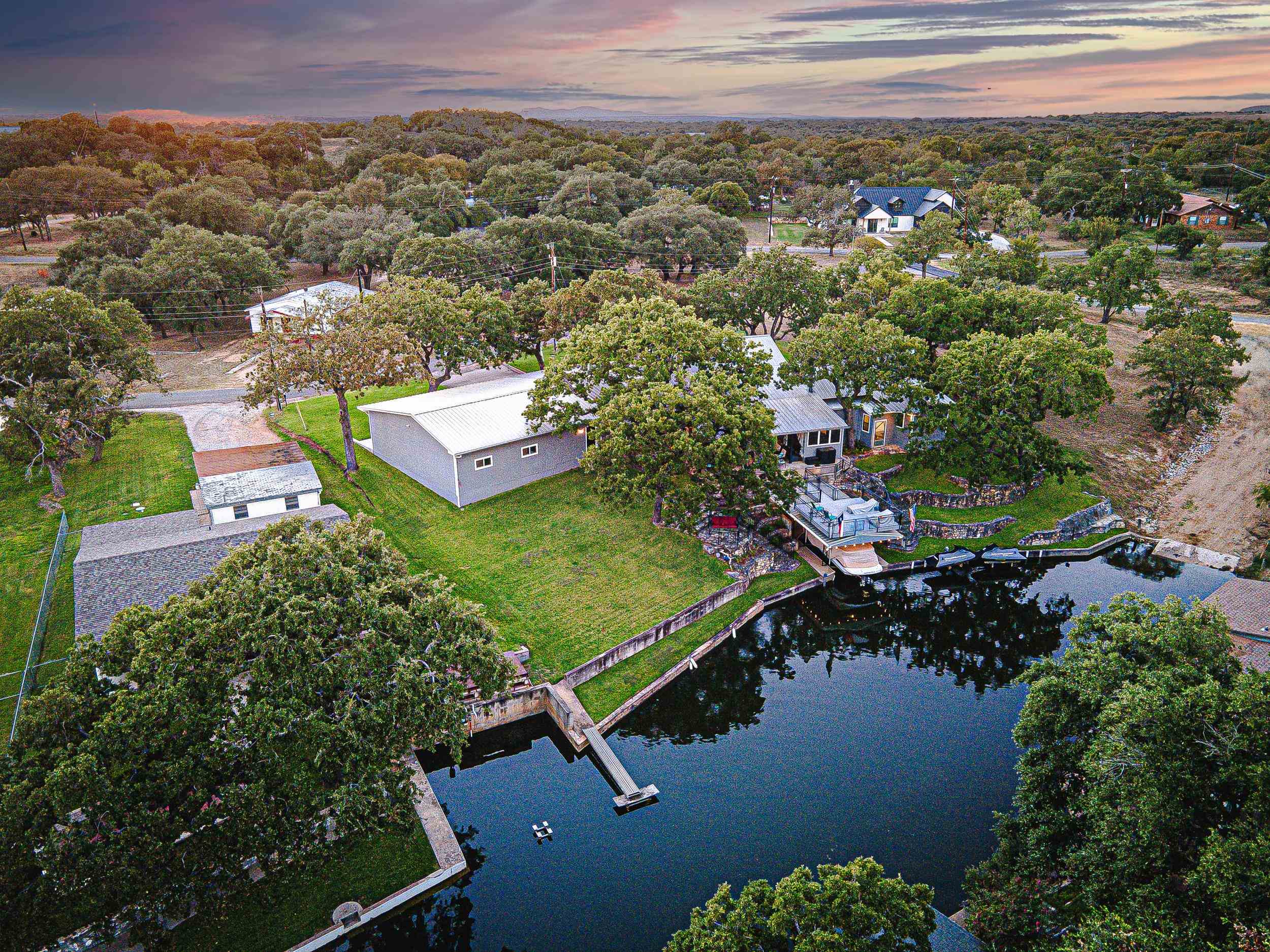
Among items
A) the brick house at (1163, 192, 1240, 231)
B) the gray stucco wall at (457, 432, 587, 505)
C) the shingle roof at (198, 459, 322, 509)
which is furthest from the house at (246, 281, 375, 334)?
the brick house at (1163, 192, 1240, 231)

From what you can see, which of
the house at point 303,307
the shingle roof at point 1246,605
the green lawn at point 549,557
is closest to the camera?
the shingle roof at point 1246,605

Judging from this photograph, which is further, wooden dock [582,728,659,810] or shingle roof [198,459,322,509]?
shingle roof [198,459,322,509]

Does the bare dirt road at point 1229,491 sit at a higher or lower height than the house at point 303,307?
lower

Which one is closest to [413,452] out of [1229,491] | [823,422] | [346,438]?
[346,438]

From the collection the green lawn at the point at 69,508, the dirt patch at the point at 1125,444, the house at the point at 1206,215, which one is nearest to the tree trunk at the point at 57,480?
the green lawn at the point at 69,508

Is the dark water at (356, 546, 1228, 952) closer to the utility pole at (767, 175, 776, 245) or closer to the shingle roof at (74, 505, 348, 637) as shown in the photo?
the shingle roof at (74, 505, 348, 637)

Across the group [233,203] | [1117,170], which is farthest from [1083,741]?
[1117,170]

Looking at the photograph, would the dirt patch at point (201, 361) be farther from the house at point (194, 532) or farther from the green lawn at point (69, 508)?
the house at point (194, 532)
